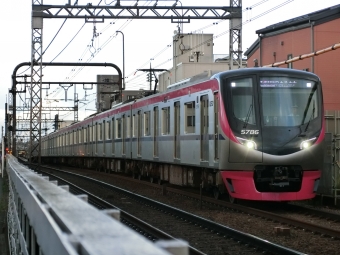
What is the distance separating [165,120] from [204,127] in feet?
13.8

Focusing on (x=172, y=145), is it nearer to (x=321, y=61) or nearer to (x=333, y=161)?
(x=333, y=161)

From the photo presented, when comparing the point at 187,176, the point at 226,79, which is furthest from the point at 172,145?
the point at 226,79

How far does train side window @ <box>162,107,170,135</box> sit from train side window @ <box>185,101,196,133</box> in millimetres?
2082

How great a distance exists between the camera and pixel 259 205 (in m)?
15.2

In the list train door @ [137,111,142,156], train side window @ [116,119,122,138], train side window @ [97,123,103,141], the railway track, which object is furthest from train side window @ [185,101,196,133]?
train side window @ [97,123,103,141]

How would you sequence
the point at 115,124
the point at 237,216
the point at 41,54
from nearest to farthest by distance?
the point at 237,216, the point at 115,124, the point at 41,54

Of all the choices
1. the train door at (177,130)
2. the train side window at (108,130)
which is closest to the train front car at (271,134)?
the train door at (177,130)

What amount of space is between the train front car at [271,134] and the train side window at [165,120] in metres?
5.18

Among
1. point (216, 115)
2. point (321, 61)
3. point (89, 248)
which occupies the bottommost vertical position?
point (89, 248)

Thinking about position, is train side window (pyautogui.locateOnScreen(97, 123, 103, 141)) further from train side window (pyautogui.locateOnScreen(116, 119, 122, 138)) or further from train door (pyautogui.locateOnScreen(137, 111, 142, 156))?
train door (pyautogui.locateOnScreen(137, 111, 142, 156))

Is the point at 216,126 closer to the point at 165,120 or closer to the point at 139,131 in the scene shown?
the point at 165,120

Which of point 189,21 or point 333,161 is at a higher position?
point 189,21

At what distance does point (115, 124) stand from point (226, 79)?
638 inches

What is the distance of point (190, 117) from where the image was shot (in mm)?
16406
